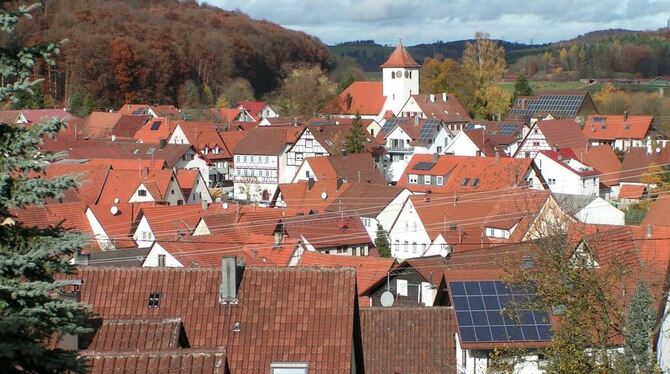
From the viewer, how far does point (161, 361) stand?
9516mm

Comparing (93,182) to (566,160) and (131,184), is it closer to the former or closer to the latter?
(131,184)

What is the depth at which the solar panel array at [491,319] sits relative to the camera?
15523mm

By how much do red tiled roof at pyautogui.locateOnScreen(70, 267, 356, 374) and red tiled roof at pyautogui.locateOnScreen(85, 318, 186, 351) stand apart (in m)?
1.02

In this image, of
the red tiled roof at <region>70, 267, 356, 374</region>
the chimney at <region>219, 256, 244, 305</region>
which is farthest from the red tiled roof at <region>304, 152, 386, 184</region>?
the chimney at <region>219, 256, 244, 305</region>

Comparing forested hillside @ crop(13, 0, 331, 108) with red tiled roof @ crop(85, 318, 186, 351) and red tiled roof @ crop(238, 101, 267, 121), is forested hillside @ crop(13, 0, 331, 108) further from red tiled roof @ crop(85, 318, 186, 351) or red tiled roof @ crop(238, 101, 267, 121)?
red tiled roof @ crop(85, 318, 186, 351)

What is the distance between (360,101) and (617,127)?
21.9 metres

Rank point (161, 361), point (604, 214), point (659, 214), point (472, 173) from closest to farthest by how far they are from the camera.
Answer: point (161, 361), point (659, 214), point (604, 214), point (472, 173)

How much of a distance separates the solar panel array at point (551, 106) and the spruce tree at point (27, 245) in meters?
69.0

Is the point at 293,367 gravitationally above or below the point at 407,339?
below

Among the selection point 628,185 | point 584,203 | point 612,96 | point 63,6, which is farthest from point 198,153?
point 63,6

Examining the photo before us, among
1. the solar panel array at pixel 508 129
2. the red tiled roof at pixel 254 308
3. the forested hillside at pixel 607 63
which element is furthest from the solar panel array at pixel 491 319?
the forested hillside at pixel 607 63

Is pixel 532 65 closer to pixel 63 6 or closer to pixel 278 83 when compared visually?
pixel 278 83

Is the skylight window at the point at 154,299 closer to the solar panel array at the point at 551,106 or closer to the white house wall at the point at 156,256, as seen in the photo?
the white house wall at the point at 156,256

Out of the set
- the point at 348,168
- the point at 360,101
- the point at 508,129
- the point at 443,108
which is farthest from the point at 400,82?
the point at 348,168
